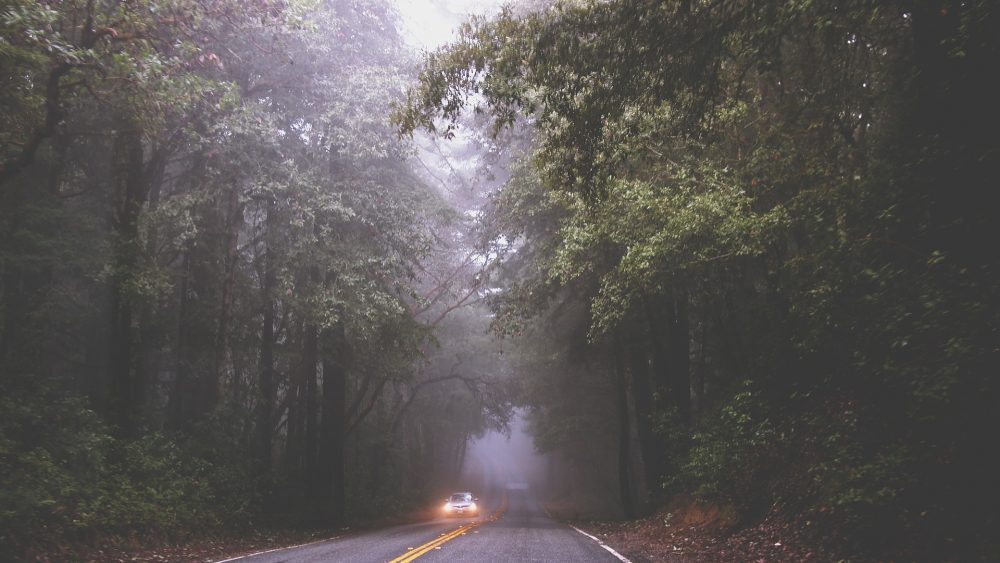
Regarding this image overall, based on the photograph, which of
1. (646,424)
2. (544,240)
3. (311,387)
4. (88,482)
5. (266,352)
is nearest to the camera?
(88,482)

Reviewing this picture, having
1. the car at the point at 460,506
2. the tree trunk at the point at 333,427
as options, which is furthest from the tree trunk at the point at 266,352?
the car at the point at 460,506

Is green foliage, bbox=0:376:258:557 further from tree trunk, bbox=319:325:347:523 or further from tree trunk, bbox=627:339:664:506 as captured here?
tree trunk, bbox=627:339:664:506

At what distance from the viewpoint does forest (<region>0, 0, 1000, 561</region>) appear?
19.0ft

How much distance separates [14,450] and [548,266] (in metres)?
12.2

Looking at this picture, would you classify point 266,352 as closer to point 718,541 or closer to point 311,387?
point 311,387

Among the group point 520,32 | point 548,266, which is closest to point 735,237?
point 520,32

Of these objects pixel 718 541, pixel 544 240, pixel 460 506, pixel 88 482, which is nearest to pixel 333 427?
pixel 88 482

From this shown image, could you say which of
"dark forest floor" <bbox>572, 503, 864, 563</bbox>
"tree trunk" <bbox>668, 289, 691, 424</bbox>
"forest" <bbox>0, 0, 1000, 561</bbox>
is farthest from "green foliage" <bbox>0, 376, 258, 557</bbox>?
"tree trunk" <bbox>668, 289, 691, 424</bbox>

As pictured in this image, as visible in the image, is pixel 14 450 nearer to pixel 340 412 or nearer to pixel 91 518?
pixel 91 518

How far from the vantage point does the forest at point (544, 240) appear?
5.80m

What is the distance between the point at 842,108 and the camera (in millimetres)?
8250

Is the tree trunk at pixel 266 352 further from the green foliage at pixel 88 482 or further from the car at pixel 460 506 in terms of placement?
the car at pixel 460 506

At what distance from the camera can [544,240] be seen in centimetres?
1833

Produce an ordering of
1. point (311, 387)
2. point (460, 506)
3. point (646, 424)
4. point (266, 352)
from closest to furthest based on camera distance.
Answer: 1. point (266, 352)
2. point (311, 387)
3. point (646, 424)
4. point (460, 506)
